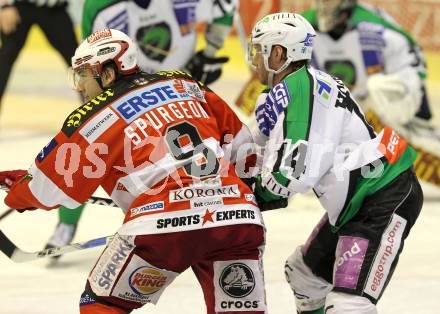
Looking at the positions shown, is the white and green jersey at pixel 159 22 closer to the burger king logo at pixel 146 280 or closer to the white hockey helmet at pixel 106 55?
the white hockey helmet at pixel 106 55

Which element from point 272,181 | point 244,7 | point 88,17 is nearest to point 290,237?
point 88,17

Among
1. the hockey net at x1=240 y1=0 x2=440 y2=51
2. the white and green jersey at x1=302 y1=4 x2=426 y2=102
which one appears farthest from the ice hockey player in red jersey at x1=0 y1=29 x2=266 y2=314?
the hockey net at x1=240 y1=0 x2=440 y2=51

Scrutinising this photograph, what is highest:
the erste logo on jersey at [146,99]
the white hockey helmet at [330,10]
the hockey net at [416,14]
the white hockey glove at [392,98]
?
the erste logo on jersey at [146,99]

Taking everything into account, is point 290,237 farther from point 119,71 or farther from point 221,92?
point 221,92

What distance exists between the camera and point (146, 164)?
11.3 feet

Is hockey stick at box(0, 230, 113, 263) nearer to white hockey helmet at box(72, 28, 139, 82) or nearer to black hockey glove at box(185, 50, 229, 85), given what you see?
white hockey helmet at box(72, 28, 139, 82)

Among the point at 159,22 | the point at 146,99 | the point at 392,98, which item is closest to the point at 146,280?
the point at 146,99

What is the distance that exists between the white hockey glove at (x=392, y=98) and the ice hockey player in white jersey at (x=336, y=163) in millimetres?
2570

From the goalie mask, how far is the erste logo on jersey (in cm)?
13

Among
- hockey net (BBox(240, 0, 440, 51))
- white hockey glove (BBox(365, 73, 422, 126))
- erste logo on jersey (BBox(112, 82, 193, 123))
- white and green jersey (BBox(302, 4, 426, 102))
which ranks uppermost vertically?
erste logo on jersey (BBox(112, 82, 193, 123))

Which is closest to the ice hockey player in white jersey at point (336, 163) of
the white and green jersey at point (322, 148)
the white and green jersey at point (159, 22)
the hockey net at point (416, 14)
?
the white and green jersey at point (322, 148)

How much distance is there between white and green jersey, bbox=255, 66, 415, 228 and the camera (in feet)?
11.8

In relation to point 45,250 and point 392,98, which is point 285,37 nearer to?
point 45,250

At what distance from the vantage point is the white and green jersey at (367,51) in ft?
21.2
